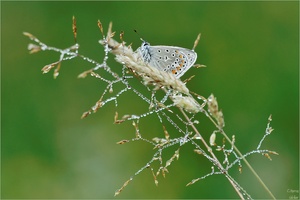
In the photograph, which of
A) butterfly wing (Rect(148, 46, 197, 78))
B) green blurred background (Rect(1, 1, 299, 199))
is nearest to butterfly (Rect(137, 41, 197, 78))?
butterfly wing (Rect(148, 46, 197, 78))

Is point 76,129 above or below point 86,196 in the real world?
above

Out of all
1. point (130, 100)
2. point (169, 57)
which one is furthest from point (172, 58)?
point (130, 100)

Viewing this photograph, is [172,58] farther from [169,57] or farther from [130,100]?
[130,100]

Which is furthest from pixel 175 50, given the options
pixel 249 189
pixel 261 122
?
pixel 261 122

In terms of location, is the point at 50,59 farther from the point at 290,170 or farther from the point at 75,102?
the point at 290,170

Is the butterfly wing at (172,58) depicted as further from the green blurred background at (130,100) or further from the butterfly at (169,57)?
the green blurred background at (130,100)

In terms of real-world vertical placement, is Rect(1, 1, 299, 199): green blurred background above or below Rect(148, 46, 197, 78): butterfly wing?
below

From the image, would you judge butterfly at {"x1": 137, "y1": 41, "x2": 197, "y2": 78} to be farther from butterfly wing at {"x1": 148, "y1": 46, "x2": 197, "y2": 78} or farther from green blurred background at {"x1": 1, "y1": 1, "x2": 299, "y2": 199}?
green blurred background at {"x1": 1, "y1": 1, "x2": 299, "y2": 199}

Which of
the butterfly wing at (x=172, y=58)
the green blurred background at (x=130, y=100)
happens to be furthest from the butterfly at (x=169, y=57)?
the green blurred background at (x=130, y=100)
